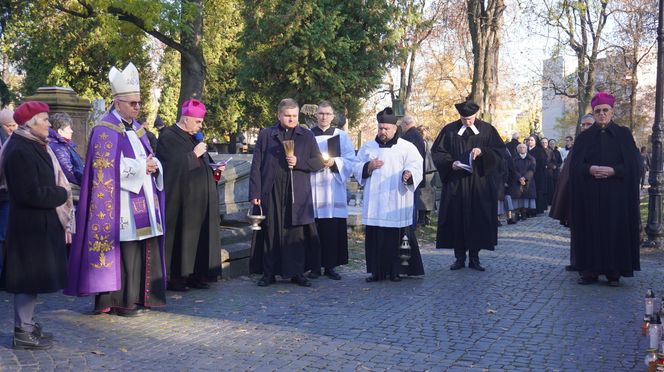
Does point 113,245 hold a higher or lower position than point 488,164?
lower

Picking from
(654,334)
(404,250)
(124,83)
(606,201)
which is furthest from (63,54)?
(654,334)

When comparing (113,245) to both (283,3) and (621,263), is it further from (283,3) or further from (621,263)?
(283,3)

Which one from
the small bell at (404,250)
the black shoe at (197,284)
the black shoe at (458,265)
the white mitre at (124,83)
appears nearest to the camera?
the white mitre at (124,83)

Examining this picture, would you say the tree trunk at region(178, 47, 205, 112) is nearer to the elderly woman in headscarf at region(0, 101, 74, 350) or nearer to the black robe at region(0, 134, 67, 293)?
the elderly woman in headscarf at region(0, 101, 74, 350)

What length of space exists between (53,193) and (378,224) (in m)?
Result: 4.27

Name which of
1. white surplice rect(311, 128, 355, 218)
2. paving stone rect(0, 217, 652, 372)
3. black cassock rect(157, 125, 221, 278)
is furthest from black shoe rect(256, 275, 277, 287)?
white surplice rect(311, 128, 355, 218)

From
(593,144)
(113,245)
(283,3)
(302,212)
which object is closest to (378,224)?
(302,212)

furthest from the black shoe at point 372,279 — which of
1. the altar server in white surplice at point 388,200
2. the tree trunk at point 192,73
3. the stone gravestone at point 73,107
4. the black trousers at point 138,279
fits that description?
the tree trunk at point 192,73

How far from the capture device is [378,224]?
365 inches

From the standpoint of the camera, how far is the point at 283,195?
9039mm

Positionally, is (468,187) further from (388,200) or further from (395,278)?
(395,278)

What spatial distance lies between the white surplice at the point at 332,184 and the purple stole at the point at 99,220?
8.90 feet

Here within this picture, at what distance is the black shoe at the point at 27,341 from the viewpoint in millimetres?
5977

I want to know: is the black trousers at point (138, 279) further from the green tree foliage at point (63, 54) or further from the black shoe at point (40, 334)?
the green tree foliage at point (63, 54)
